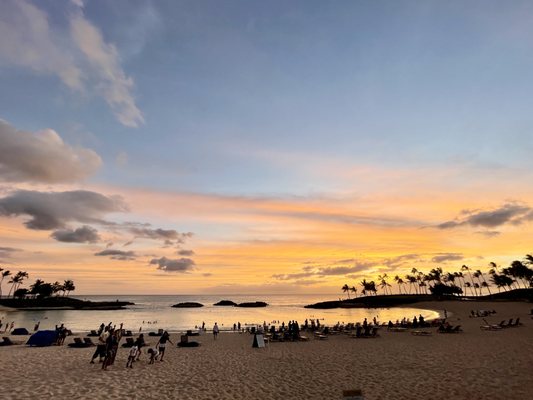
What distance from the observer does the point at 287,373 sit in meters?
17.6

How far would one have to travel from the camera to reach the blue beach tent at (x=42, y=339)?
27875mm

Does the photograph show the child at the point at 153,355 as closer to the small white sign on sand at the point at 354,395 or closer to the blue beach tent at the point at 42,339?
the blue beach tent at the point at 42,339

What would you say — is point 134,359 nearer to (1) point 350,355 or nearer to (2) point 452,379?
(1) point 350,355

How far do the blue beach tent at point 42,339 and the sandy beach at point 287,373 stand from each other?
186 cm

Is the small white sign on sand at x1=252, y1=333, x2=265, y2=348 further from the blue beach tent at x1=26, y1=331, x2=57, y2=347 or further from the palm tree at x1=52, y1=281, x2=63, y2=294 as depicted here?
the palm tree at x1=52, y1=281, x2=63, y2=294

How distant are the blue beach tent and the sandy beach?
186cm

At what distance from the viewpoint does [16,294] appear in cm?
15288

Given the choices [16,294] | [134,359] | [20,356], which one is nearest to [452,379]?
[134,359]

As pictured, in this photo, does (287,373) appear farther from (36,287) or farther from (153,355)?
(36,287)

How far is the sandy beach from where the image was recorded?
13664 mm

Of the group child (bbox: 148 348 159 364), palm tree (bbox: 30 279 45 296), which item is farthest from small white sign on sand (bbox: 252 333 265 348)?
palm tree (bbox: 30 279 45 296)

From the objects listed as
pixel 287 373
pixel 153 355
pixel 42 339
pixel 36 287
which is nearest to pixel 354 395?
pixel 287 373

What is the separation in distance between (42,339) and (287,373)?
72.7 ft

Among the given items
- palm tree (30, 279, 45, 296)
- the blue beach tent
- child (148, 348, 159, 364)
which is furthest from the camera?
palm tree (30, 279, 45, 296)
